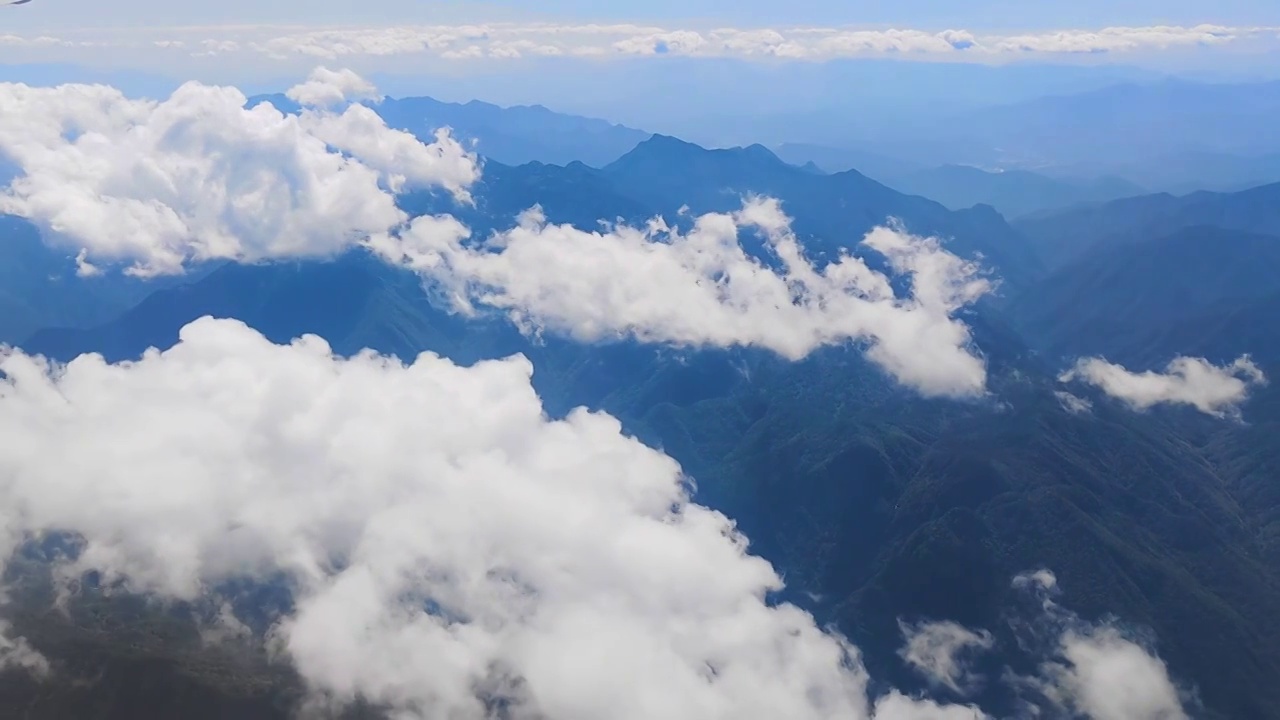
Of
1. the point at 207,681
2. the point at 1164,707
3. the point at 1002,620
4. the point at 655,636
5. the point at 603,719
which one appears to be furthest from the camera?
the point at 1002,620

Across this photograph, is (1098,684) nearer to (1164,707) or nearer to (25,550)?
(1164,707)

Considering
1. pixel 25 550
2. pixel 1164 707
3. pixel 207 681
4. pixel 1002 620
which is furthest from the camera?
pixel 1002 620

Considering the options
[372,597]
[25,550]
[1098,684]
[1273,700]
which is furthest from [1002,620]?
[25,550]

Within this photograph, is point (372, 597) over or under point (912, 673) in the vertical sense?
over

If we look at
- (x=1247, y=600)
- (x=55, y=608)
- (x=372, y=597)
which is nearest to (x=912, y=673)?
(x=1247, y=600)

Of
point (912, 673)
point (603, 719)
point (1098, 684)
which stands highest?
point (603, 719)

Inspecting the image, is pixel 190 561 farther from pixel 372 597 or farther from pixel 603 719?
pixel 603 719

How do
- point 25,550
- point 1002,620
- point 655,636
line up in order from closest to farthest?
point 655,636 < point 25,550 < point 1002,620

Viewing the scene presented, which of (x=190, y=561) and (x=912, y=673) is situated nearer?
(x=190, y=561)

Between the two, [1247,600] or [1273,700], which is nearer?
[1273,700]
